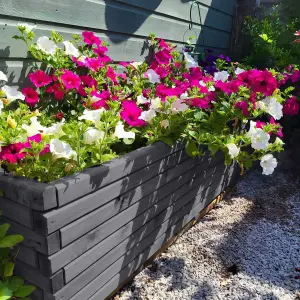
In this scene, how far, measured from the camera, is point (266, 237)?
2.42 meters

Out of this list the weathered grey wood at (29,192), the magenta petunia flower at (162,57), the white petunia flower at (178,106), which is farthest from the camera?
the magenta petunia flower at (162,57)

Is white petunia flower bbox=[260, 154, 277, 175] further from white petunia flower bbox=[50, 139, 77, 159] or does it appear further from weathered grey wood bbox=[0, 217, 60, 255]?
weathered grey wood bbox=[0, 217, 60, 255]

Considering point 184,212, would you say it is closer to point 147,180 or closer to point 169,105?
point 147,180

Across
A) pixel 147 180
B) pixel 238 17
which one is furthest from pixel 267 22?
pixel 147 180

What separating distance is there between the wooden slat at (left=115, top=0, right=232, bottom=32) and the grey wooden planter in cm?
144

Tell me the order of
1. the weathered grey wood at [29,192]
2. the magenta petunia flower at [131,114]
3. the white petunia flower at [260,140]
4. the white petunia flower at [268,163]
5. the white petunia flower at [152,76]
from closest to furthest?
the weathered grey wood at [29,192] → the magenta petunia flower at [131,114] → the white petunia flower at [260,140] → the white petunia flower at [268,163] → the white petunia flower at [152,76]

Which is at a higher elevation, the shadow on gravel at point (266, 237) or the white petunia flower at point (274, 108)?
the white petunia flower at point (274, 108)

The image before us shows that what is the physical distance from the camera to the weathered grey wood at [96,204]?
46.7 inches

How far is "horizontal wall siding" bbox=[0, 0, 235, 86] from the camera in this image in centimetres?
185

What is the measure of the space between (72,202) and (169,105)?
2.62 ft

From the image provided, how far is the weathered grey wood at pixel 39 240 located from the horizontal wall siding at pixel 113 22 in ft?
3.19

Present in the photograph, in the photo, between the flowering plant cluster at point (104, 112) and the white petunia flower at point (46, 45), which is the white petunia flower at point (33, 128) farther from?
the white petunia flower at point (46, 45)

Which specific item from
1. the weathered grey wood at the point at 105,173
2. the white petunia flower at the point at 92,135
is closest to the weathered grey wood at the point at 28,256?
the weathered grey wood at the point at 105,173

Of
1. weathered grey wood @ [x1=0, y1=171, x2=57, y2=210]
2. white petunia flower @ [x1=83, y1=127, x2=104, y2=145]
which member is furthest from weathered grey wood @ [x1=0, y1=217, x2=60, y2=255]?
white petunia flower @ [x1=83, y1=127, x2=104, y2=145]
